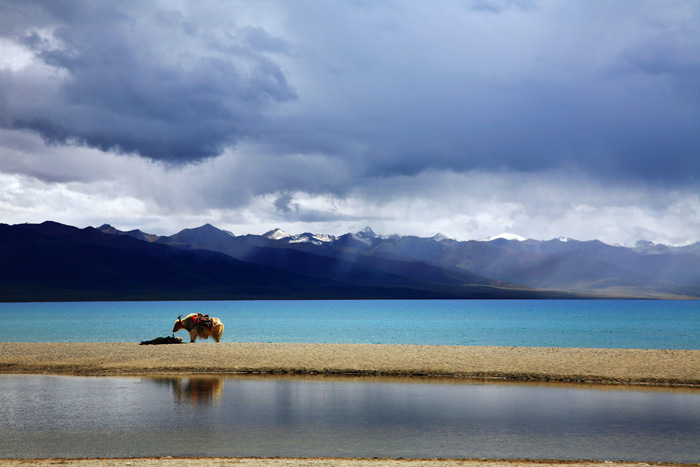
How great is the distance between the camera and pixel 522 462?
13695mm

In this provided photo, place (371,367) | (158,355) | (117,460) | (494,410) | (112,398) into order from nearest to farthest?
(117,460), (494,410), (112,398), (371,367), (158,355)

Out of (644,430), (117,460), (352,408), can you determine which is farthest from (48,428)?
(644,430)

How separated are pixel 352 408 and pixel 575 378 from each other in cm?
1134

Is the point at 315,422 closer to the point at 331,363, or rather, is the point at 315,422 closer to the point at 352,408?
the point at 352,408

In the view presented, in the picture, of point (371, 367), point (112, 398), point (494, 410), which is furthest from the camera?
point (371, 367)

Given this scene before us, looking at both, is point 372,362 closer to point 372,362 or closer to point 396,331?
point 372,362

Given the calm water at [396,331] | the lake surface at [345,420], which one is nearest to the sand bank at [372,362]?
the lake surface at [345,420]

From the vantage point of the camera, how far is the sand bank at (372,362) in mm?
26703

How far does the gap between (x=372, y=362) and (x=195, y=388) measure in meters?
9.47

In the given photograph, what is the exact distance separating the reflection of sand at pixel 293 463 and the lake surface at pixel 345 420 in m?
0.72

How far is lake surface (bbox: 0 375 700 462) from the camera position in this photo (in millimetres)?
14836

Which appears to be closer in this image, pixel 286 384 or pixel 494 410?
pixel 494 410

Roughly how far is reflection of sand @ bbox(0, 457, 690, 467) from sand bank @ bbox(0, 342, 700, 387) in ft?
42.1

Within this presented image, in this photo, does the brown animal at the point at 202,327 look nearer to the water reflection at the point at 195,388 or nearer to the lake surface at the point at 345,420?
the water reflection at the point at 195,388
